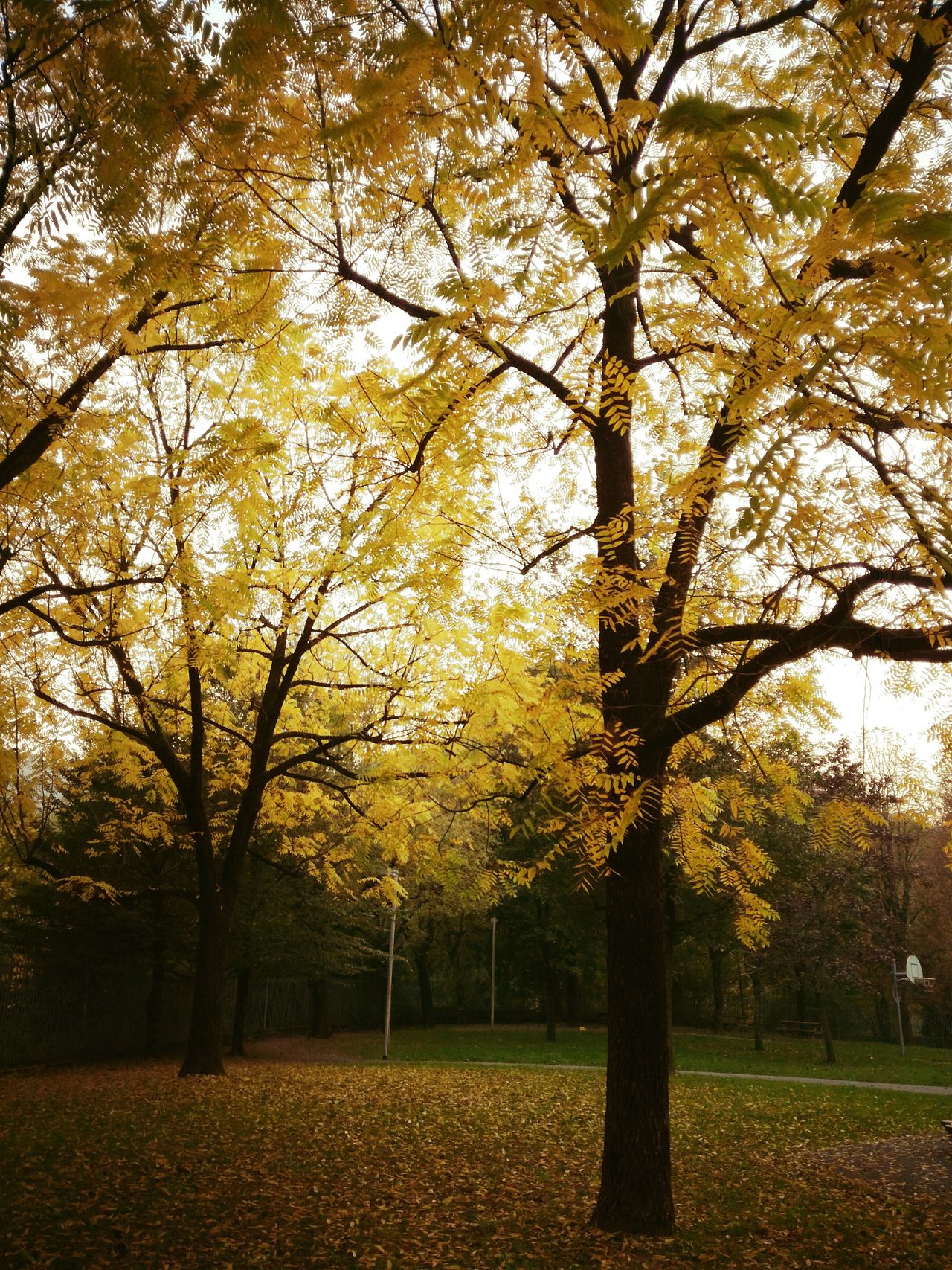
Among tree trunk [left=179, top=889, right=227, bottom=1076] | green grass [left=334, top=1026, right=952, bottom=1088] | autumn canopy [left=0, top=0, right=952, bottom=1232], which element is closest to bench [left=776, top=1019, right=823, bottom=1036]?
green grass [left=334, top=1026, right=952, bottom=1088]

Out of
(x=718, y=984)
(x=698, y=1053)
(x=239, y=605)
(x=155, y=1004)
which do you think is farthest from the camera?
(x=718, y=984)

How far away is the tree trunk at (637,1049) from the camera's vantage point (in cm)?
544

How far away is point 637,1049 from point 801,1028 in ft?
112

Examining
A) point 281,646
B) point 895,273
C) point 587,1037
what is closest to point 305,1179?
point 895,273

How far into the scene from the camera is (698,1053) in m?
24.7

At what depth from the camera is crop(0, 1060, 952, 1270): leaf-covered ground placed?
498cm

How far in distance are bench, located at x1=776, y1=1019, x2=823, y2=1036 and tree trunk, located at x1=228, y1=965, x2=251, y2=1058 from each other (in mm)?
20978

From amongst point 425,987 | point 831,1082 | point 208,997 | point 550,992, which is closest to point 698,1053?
point 550,992

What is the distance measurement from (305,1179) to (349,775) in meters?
6.06

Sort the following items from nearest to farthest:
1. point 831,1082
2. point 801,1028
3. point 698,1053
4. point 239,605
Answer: point 239,605, point 831,1082, point 698,1053, point 801,1028

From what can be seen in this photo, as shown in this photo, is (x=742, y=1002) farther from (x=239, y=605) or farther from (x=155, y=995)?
(x=239, y=605)

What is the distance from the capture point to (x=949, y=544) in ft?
5.06

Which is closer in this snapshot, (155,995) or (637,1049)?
(637,1049)

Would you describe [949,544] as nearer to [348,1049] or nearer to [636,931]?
[636,931]
